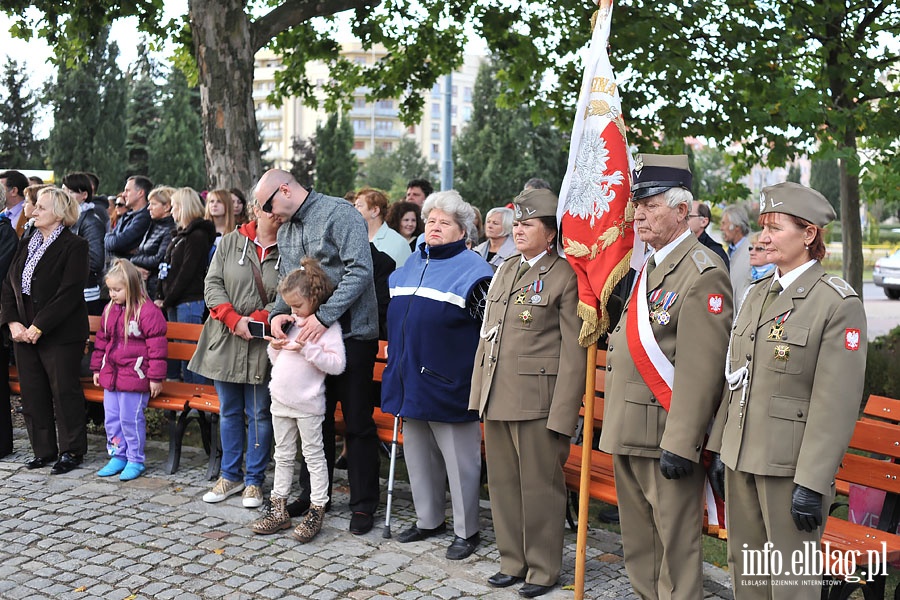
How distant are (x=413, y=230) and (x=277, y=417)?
308 centimetres

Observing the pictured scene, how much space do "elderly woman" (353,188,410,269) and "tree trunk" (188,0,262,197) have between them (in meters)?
2.64

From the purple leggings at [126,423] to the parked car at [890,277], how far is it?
2597cm

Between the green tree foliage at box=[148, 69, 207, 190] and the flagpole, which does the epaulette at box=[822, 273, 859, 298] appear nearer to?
the flagpole

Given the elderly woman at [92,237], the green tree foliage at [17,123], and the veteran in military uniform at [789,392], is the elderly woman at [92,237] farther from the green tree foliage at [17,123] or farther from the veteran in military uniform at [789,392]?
the green tree foliage at [17,123]

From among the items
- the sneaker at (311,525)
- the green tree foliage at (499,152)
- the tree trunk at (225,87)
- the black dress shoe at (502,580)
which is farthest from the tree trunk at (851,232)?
the green tree foliage at (499,152)

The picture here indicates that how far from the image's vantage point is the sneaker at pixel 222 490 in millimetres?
6543

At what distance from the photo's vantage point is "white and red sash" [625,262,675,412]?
436cm

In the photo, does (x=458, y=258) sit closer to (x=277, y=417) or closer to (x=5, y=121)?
(x=277, y=417)

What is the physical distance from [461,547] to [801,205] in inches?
108

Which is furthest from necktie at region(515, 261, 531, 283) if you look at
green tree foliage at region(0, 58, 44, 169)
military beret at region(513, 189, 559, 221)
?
green tree foliage at region(0, 58, 44, 169)

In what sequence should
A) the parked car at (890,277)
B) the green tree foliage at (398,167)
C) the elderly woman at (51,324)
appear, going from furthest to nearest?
the green tree foliage at (398,167) < the parked car at (890,277) < the elderly woman at (51,324)

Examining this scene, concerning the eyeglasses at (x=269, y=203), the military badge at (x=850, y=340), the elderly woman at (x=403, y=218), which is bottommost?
the military badge at (x=850, y=340)

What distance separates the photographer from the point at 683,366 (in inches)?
167

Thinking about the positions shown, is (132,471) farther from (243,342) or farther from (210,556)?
(210,556)
